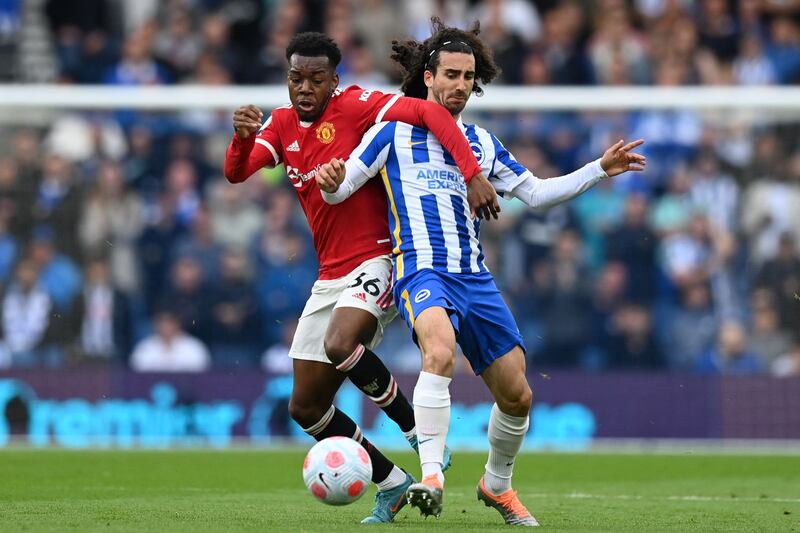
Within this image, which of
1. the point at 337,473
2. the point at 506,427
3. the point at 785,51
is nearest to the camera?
the point at 337,473

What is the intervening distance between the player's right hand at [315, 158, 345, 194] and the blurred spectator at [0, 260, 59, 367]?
7.82 metres

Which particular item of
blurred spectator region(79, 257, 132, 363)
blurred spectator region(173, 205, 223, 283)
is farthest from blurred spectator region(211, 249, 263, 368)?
blurred spectator region(79, 257, 132, 363)

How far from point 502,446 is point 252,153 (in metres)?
2.01

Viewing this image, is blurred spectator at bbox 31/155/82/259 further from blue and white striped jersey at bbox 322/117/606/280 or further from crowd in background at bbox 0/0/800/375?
blue and white striped jersey at bbox 322/117/606/280

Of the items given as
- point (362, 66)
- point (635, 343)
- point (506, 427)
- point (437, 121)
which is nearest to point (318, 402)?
point (506, 427)

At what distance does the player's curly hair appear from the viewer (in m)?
7.69

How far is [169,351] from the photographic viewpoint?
14.6 m

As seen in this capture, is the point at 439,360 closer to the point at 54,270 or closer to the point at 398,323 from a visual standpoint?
the point at 398,323

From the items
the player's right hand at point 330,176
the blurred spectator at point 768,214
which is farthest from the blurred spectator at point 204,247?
the player's right hand at point 330,176

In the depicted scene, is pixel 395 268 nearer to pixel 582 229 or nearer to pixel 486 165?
pixel 486 165

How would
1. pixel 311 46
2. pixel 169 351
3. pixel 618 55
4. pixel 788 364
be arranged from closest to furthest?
1. pixel 311 46
2. pixel 788 364
3. pixel 169 351
4. pixel 618 55

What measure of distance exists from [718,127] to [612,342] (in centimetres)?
250

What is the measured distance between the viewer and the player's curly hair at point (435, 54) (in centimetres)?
769

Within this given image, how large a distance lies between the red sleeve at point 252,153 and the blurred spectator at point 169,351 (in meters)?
6.76
